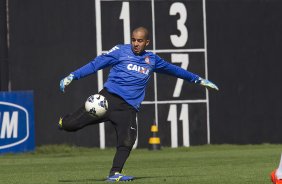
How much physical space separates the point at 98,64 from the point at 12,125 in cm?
831

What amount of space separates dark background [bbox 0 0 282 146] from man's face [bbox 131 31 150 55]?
354 inches

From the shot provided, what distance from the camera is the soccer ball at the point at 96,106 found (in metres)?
11.8

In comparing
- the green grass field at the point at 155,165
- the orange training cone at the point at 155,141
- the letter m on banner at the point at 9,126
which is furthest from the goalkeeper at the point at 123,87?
the orange training cone at the point at 155,141

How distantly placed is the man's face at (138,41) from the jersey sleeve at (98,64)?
24 cm

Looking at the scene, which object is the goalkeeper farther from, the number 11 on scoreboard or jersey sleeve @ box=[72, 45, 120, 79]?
the number 11 on scoreboard

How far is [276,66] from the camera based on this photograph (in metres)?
22.8

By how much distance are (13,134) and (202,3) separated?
18.6 ft

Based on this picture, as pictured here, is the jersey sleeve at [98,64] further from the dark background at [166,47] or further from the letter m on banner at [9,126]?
the dark background at [166,47]

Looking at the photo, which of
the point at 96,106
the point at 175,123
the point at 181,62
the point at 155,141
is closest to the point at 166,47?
the point at 181,62

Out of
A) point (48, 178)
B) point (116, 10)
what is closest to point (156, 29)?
point (116, 10)

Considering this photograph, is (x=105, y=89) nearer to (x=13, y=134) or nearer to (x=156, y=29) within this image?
(x=13, y=134)

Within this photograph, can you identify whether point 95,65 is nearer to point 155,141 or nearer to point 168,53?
point 155,141

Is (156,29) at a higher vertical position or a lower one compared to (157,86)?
higher

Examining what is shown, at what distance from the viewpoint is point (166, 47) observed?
2188 cm
